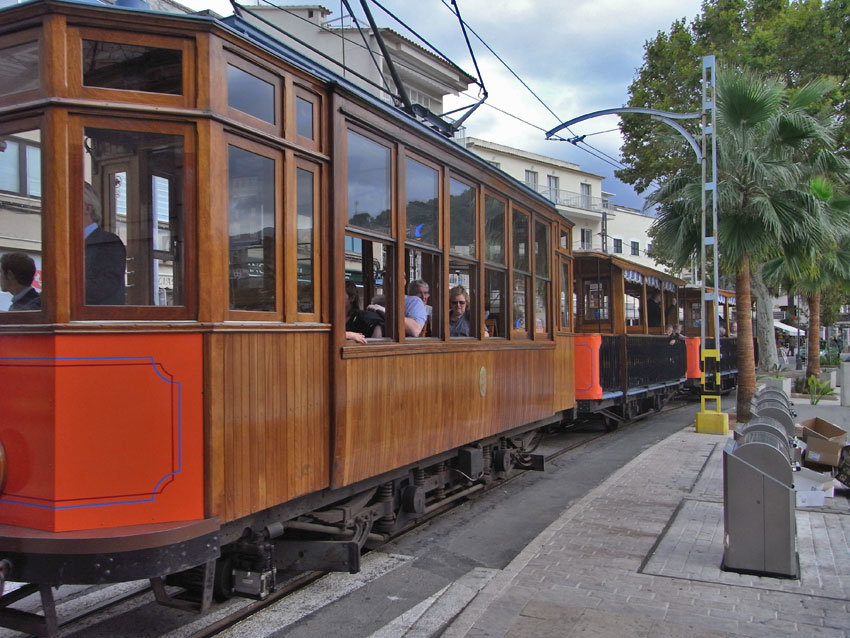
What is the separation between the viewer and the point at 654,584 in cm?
477

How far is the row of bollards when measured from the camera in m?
4.89

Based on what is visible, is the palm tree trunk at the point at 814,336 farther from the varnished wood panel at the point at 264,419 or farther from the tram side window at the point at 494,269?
the varnished wood panel at the point at 264,419

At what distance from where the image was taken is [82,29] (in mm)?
3365

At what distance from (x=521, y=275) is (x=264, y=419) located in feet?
13.6

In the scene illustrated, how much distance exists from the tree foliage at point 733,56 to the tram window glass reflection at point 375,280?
14153 mm

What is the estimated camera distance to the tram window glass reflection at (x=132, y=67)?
11.1 feet

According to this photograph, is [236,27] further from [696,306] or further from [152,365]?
[696,306]

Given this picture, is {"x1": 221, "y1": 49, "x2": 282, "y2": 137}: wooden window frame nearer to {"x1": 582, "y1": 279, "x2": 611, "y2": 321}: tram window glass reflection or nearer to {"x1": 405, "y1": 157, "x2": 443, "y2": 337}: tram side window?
{"x1": 405, "y1": 157, "x2": 443, "y2": 337}: tram side window

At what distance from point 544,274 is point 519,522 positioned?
274 cm

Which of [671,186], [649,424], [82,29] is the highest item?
[671,186]

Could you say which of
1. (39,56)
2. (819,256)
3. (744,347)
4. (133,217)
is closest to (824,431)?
(744,347)

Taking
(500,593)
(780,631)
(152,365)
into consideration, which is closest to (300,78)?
(152,365)

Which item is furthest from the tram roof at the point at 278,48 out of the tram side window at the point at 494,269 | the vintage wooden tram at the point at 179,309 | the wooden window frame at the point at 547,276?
the wooden window frame at the point at 547,276

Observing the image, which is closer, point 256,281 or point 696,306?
point 256,281
